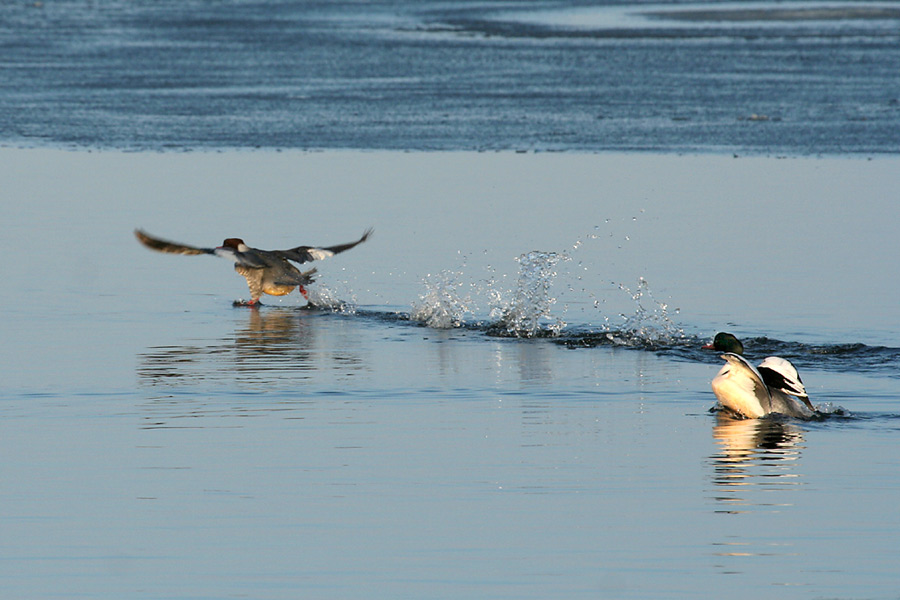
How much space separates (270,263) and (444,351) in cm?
220

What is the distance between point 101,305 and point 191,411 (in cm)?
328

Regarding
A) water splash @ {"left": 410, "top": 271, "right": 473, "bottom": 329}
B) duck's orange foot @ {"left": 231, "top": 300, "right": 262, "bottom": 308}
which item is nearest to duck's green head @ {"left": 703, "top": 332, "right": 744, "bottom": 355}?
water splash @ {"left": 410, "top": 271, "right": 473, "bottom": 329}

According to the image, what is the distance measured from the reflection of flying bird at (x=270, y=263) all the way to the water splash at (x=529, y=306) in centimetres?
116

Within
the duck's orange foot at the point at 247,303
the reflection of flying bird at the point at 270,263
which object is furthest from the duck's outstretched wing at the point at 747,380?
the duck's orange foot at the point at 247,303

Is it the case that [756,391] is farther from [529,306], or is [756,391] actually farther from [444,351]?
[529,306]

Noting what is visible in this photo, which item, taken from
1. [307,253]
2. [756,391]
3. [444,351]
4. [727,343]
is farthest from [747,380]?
[307,253]

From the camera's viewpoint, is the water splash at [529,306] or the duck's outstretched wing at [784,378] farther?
the water splash at [529,306]

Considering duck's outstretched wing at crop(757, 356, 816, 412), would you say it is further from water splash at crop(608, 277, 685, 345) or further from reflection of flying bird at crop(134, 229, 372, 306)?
reflection of flying bird at crop(134, 229, 372, 306)

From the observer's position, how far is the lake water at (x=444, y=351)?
19.8ft

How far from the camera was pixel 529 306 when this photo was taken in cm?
1096

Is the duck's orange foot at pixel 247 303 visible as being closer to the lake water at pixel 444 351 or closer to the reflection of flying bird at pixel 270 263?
the reflection of flying bird at pixel 270 263

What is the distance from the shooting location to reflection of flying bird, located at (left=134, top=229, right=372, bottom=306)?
11.6 metres

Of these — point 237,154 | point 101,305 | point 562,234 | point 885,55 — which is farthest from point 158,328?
point 885,55

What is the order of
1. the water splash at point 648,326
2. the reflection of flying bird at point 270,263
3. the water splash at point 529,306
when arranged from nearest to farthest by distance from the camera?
1. the water splash at point 648,326
2. the water splash at point 529,306
3. the reflection of flying bird at point 270,263
